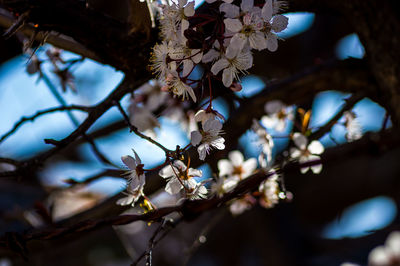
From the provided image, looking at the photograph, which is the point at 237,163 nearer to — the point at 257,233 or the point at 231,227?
the point at 257,233

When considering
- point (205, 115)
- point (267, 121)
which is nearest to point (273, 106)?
point (267, 121)

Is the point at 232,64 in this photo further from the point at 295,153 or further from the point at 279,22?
the point at 295,153

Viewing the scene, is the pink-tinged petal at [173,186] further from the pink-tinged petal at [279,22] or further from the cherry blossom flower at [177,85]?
the pink-tinged petal at [279,22]

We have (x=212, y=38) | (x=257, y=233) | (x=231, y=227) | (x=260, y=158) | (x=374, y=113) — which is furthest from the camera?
(x=231, y=227)

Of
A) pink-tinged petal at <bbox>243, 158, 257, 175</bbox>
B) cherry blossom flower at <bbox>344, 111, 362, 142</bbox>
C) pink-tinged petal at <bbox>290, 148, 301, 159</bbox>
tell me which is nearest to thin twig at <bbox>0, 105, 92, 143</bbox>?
pink-tinged petal at <bbox>243, 158, 257, 175</bbox>

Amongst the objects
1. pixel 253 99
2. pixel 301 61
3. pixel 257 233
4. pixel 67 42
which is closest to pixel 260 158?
pixel 253 99
